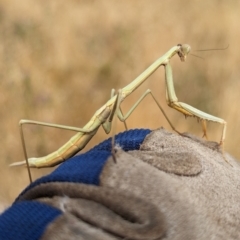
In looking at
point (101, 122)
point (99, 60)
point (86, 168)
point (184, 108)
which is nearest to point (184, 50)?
point (184, 108)

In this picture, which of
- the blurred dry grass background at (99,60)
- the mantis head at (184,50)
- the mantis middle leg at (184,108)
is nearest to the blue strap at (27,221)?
the mantis middle leg at (184,108)

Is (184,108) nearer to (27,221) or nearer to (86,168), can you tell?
(86,168)

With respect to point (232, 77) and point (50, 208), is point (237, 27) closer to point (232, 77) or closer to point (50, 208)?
point (232, 77)

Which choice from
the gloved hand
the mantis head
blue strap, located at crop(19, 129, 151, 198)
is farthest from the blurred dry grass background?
the gloved hand

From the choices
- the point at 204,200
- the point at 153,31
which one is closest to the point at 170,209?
the point at 204,200

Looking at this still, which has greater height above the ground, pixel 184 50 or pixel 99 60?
pixel 184 50

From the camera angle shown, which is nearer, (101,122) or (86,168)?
(86,168)

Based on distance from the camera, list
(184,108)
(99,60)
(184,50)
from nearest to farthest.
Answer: (184,108)
(184,50)
(99,60)

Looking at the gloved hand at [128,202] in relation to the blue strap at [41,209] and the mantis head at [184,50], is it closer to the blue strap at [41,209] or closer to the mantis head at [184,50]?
the blue strap at [41,209]
